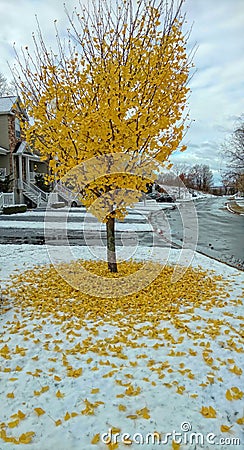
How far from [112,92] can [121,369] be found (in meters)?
3.49

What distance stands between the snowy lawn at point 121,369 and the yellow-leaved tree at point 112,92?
1.92 meters

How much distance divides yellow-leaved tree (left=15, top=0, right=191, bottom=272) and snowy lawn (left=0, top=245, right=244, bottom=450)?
1924 millimetres

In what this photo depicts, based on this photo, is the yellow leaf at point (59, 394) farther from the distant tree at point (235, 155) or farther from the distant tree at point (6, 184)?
the distant tree at point (235, 155)

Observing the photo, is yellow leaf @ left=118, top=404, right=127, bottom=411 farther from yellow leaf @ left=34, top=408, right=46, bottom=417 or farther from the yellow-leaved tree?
the yellow-leaved tree

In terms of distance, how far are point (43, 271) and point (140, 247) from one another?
307cm

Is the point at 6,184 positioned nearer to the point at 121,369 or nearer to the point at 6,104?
the point at 6,104

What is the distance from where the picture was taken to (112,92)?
4410 millimetres

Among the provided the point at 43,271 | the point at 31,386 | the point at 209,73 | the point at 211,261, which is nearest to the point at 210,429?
the point at 31,386

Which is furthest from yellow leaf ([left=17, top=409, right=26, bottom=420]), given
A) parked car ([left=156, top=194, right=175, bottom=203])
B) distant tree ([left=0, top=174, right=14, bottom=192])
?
parked car ([left=156, top=194, right=175, bottom=203])

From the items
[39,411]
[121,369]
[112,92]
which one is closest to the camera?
[39,411]

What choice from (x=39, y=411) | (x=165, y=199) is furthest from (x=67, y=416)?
(x=165, y=199)

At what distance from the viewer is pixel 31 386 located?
2529mm

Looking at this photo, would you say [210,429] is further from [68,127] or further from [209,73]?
[209,73]

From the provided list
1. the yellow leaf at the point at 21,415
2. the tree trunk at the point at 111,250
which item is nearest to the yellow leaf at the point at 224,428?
the yellow leaf at the point at 21,415
